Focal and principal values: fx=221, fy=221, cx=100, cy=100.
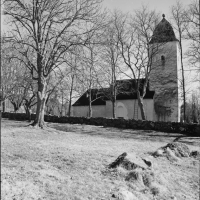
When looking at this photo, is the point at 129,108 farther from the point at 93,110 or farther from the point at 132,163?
the point at 132,163

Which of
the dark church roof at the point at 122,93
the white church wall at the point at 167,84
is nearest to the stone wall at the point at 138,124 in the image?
the dark church roof at the point at 122,93

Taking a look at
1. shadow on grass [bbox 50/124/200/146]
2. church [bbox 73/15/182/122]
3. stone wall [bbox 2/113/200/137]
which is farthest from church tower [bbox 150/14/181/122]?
shadow on grass [bbox 50/124/200/146]

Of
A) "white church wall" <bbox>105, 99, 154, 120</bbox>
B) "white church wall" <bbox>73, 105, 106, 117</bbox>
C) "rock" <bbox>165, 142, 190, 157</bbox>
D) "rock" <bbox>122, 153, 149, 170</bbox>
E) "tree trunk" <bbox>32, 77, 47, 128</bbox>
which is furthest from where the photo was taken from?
"white church wall" <bbox>73, 105, 106, 117</bbox>

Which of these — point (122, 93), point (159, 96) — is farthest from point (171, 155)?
point (122, 93)

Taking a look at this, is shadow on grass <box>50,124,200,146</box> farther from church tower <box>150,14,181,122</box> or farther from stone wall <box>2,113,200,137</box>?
church tower <box>150,14,181,122</box>


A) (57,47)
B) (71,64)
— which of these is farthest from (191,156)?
(57,47)

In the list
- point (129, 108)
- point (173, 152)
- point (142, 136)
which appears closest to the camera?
point (173, 152)

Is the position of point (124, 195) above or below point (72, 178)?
below

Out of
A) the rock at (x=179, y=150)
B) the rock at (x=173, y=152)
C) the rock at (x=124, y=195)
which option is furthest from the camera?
the rock at (x=179, y=150)

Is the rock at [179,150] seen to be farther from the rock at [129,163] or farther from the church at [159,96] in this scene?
the church at [159,96]

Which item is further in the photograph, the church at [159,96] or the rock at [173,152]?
the church at [159,96]

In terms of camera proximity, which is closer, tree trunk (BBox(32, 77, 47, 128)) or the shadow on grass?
tree trunk (BBox(32, 77, 47, 128))

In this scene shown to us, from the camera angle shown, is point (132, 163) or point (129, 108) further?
point (129, 108)

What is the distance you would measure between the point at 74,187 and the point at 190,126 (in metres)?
17.3
